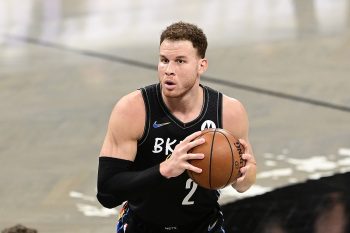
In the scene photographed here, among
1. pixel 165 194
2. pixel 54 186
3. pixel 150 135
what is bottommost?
pixel 54 186

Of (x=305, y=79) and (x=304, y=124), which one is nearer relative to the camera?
(x=304, y=124)

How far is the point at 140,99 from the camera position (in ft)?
14.4

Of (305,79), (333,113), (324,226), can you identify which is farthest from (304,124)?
(324,226)

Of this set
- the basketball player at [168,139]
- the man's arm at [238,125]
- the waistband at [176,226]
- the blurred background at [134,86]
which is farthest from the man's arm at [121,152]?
the blurred background at [134,86]

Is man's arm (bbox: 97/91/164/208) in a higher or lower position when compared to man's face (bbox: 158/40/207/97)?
lower

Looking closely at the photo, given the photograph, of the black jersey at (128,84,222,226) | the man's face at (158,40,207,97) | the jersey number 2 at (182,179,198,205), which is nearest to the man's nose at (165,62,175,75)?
the man's face at (158,40,207,97)

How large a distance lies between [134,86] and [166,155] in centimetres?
582

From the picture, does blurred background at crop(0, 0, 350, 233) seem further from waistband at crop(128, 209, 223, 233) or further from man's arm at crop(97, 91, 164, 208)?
man's arm at crop(97, 91, 164, 208)

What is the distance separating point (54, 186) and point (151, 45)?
202 inches

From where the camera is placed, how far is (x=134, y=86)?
10.1 m

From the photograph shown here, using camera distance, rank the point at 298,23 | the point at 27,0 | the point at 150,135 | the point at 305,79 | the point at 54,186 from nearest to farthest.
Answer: the point at 150,135 → the point at 54,186 → the point at 305,79 → the point at 298,23 → the point at 27,0

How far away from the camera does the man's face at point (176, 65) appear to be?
417 cm

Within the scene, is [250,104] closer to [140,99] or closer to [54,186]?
[54,186]

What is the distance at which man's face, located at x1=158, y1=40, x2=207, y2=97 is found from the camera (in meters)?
4.17
